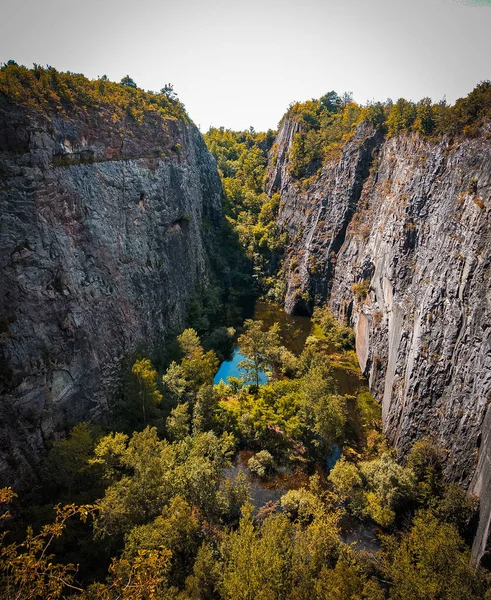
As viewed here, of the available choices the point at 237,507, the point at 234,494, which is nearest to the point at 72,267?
the point at 234,494

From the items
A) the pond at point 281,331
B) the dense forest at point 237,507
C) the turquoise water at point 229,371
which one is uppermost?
the pond at point 281,331

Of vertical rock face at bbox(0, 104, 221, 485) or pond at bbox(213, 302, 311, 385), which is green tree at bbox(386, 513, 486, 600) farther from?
pond at bbox(213, 302, 311, 385)

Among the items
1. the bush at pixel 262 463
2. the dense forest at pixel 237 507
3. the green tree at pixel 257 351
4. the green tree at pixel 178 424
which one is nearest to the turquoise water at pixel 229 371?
the green tree at pixel 257 351

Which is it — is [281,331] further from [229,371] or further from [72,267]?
[72,267]

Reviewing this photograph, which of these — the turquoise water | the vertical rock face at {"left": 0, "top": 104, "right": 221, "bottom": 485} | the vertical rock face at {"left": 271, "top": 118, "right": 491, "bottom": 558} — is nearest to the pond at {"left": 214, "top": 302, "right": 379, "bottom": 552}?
the turquoise water

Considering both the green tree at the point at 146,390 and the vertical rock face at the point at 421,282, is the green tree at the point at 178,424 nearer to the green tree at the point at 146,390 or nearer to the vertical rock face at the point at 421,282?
the green tree at the point at 146,390
